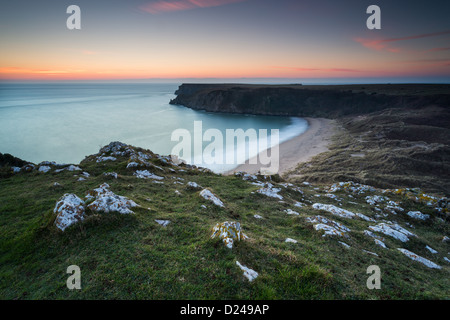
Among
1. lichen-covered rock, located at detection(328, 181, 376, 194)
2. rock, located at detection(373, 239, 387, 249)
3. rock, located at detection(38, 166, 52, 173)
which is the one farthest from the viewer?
lichen-covered rock, located at detection(328, 181, 376, 194)

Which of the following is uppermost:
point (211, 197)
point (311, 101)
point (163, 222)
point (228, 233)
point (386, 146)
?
point (311, 101)

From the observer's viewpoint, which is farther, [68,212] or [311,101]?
[311,101]

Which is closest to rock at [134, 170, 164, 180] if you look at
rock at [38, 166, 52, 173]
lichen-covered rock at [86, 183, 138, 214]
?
lichen-covered rock at [86, 183, 138, 214]

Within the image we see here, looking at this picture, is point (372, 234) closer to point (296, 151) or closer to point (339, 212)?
point (339, 212)

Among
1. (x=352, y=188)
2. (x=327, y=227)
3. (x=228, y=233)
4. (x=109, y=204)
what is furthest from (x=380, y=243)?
(x=109, y=204)

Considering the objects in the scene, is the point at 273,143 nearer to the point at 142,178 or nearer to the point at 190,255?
the point at 142,178

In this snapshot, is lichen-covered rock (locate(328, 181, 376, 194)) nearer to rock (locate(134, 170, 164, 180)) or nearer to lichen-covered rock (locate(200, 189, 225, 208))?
lichen-covered rock (locate(200, 189, 225, 208))
